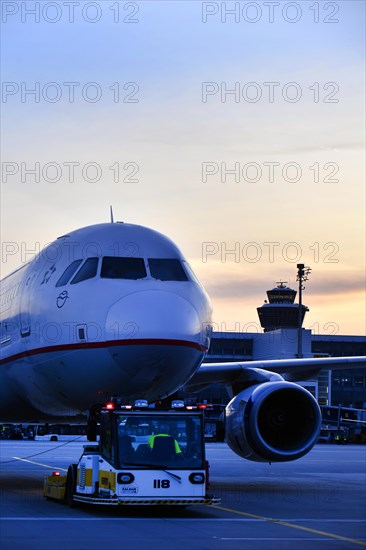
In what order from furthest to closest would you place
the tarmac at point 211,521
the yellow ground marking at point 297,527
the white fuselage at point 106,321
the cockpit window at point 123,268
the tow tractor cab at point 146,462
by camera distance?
the cockpit window at point 123,268 < the white fuselage at point 106,321 < the tow tractor cab at point 146,462 < the yellow ground marking at point 297,527 < the tarmac at point 211,521

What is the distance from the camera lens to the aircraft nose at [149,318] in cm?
1814

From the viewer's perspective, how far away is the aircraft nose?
1814 cm

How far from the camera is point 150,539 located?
14.8 metres

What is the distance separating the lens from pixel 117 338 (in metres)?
18.3

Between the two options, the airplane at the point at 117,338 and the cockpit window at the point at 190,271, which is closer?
the airplane at the point at 117,338

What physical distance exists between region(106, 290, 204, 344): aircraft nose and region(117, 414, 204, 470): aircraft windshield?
154cm

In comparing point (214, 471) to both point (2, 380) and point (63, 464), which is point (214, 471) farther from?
point (2, 380)

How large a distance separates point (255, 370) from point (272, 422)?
2121 millimetres

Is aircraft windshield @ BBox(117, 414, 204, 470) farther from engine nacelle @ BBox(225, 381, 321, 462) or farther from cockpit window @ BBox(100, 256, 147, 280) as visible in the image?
engine nacelle @ BBox(225, 381, 321, 462)

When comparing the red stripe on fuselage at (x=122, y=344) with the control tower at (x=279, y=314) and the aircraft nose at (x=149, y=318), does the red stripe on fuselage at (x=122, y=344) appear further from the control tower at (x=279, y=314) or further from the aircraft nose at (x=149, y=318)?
the control tower at (x=279, y=314)

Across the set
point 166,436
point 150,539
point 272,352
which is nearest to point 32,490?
point 166,436

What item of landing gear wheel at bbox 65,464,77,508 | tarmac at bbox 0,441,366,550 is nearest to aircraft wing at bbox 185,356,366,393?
tarmac at bbox 0,441,366,550

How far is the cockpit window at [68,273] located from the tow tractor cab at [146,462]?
99.4 inches

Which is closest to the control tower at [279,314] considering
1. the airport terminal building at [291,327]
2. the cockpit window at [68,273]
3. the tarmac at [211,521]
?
the airport terminal building at [291,327]
